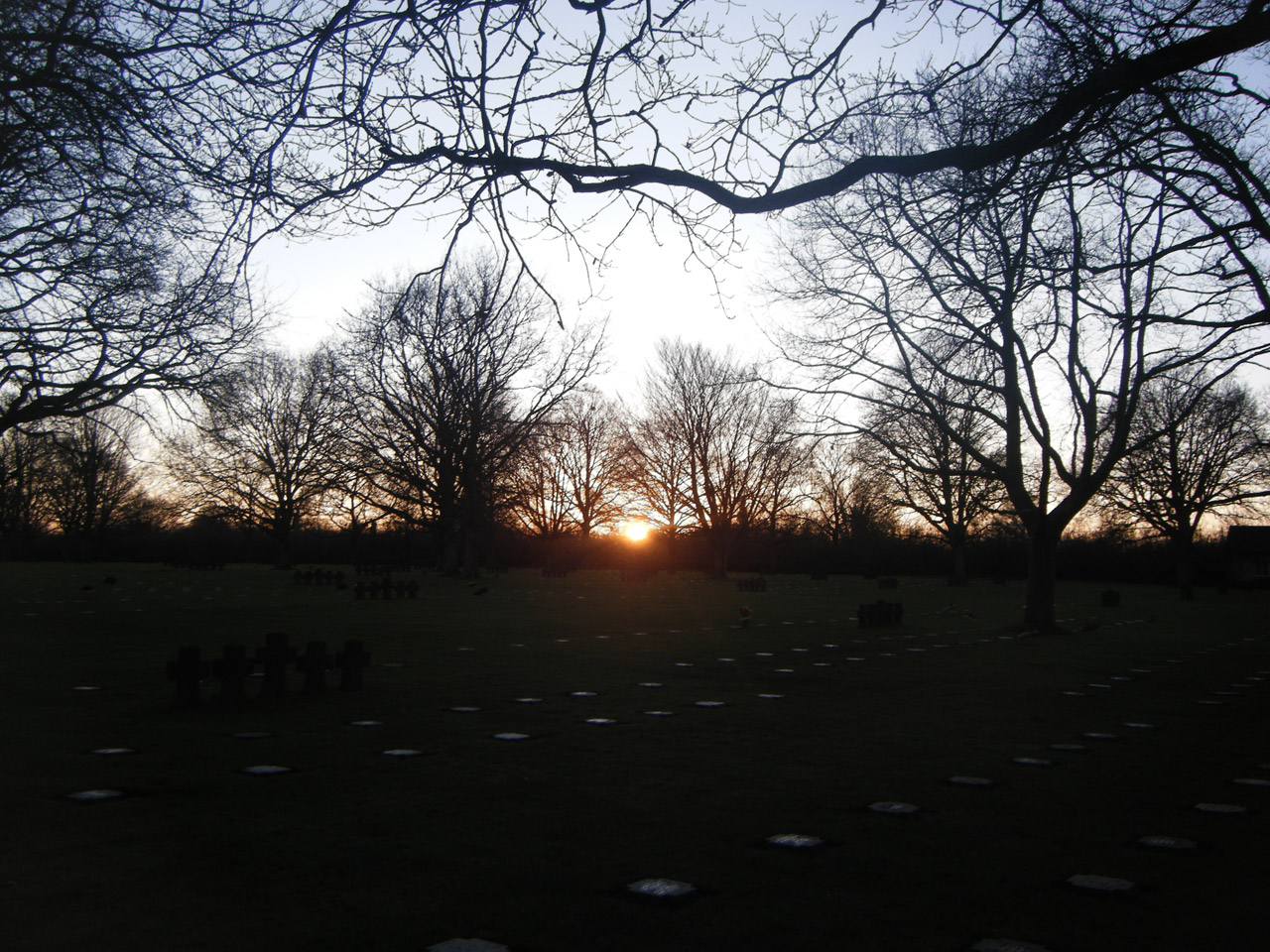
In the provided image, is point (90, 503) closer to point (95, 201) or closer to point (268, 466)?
point (268, 466)

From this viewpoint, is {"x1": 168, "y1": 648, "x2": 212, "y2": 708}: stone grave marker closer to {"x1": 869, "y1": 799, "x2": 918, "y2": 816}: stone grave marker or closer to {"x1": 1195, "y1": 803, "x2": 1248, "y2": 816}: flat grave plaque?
{"x1": 869, "y1": 799, "x2": 918, "y2": 816}: stone grave marker

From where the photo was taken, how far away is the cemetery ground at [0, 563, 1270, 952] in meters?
2.74

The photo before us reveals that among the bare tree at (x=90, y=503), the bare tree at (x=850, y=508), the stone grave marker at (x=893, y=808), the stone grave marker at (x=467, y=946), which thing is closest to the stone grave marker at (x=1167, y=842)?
the stone grave marker at (x=893, y=808)

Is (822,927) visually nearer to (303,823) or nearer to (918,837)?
(918,837)

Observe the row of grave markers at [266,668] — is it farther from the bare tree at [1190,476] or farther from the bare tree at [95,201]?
the bare tree at [1190,476]

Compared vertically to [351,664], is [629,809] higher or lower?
lower

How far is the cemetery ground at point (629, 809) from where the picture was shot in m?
2.74

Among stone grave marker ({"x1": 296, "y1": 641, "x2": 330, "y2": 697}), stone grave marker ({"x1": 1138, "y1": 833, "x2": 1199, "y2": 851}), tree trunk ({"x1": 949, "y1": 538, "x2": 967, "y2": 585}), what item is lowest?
stone grave marker ({"x1": 1138, "y1": 833, "x2": 1199, "y2": 851})

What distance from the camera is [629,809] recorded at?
13.3ft

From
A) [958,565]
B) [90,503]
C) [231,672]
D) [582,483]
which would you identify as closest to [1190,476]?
[958,565]

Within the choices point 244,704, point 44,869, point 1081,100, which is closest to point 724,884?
point 44,869

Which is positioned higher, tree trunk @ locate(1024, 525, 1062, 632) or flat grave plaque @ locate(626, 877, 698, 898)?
tree trunk @ locate(1024, 525, 1062, 632)

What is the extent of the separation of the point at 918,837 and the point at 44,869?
3.46 m

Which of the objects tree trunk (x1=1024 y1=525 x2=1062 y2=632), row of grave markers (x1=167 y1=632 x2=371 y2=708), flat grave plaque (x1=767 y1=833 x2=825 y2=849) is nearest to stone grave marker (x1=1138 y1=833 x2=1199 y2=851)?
flat grave plaque (x1=767 y1=833 x2=825 y2=849)
